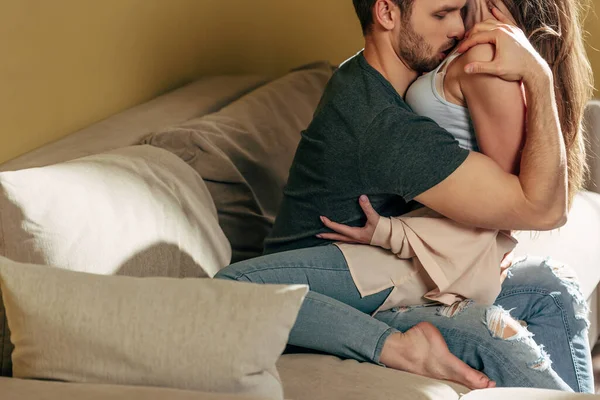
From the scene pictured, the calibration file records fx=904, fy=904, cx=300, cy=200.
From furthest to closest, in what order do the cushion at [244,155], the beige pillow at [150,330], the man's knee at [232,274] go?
the cushion at [244,155], the man's knee at [232,274], the beige pillow at [150,330]

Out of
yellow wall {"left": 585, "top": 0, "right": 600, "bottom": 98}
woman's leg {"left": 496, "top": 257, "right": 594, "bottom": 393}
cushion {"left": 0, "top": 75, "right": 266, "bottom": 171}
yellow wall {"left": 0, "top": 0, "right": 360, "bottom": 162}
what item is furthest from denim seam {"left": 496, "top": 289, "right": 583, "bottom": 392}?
yellow wall {"left": 585, "top": 0, "right": 600, "bottom": 98}

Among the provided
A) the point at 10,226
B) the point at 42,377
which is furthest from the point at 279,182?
the point at 42,377

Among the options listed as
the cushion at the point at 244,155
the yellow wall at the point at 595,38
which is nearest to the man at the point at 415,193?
the cushion at the point at 244,155

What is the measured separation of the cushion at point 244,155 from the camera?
209 cm

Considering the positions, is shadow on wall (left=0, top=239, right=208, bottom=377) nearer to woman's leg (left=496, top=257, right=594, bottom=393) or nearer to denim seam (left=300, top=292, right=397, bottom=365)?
denim seam (left=300, top=292, right=397, bottom=365)

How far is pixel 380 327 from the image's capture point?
1.68 metres

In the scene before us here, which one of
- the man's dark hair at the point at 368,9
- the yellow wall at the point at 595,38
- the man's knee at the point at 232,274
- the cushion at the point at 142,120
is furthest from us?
the yellow wall at the point at 595,38

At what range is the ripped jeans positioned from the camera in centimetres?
165

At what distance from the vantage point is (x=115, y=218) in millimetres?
1633

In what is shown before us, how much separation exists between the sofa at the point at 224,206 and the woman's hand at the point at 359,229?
246 mm

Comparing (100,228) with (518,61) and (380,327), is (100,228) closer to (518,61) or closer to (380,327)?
(380,327)

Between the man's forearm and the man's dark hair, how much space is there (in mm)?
307

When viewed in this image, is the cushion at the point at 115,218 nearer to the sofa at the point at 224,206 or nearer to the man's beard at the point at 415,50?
the sofa at the point at 224,206

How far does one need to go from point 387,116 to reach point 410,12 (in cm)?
25
